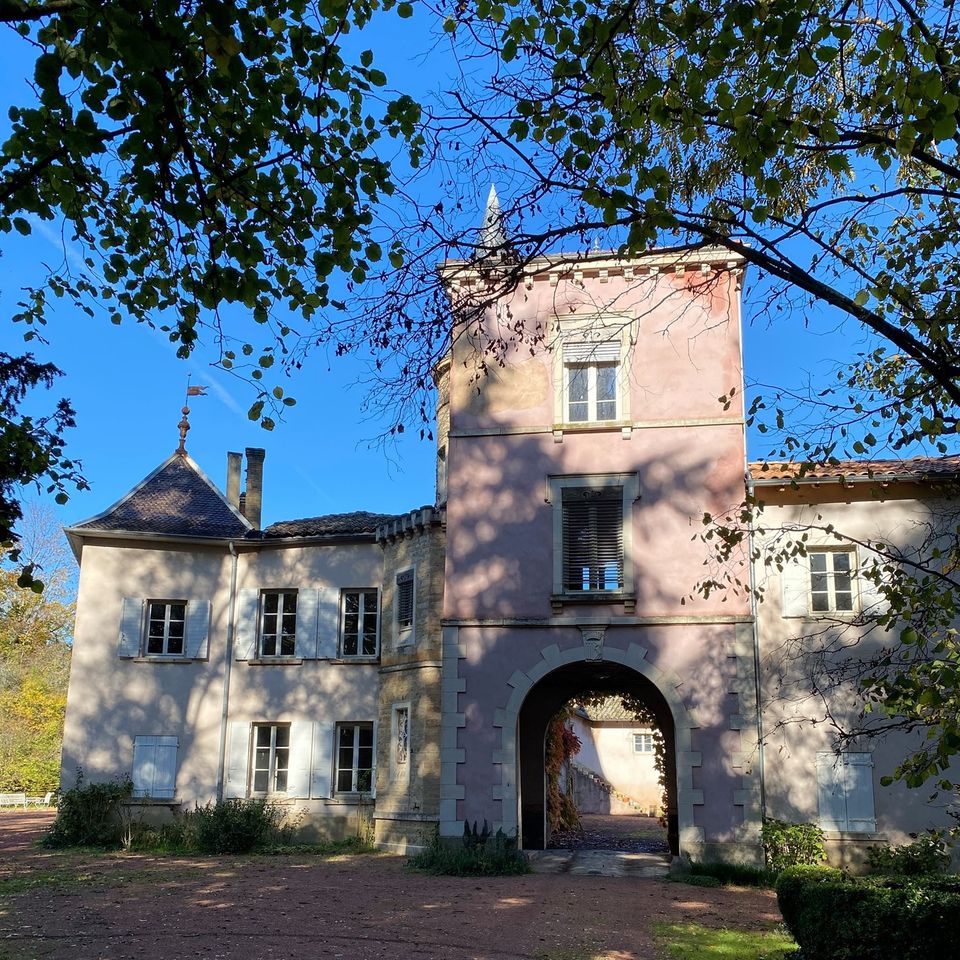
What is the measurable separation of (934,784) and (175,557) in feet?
50.5

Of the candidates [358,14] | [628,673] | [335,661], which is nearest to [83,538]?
[335,661]

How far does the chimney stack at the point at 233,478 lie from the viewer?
25.0m

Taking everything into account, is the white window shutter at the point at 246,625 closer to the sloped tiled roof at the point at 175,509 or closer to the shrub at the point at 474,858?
the sloped tiled roof at the point at 175,509

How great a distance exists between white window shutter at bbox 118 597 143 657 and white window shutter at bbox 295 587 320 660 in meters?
3.36

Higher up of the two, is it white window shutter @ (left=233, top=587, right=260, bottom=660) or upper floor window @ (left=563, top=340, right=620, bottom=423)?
upper floor window @ (left=563, top=340, right=620, bottom=423)

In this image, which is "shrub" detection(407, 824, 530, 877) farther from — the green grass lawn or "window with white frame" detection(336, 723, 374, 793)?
the green grass lawn

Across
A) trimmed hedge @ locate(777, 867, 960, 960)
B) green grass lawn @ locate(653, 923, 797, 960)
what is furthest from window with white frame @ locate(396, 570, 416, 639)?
trimmed hedge @ locate(777, 867, 960, 960)

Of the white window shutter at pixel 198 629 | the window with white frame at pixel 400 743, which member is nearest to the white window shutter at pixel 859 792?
the window with white frame at pixel 400 743

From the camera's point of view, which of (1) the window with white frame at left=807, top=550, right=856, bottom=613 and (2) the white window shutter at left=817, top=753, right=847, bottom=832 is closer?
(2) the white window shutter at left=817, top=753, right=847, bottom=832

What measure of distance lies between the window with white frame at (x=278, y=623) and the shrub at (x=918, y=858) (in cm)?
1208

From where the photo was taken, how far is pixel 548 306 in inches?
736

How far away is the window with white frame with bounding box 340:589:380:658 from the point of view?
21.5 m

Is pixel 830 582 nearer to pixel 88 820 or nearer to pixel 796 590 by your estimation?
pixel 796 590

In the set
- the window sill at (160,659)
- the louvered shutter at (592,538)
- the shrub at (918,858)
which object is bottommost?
the shrub at (918,858)
